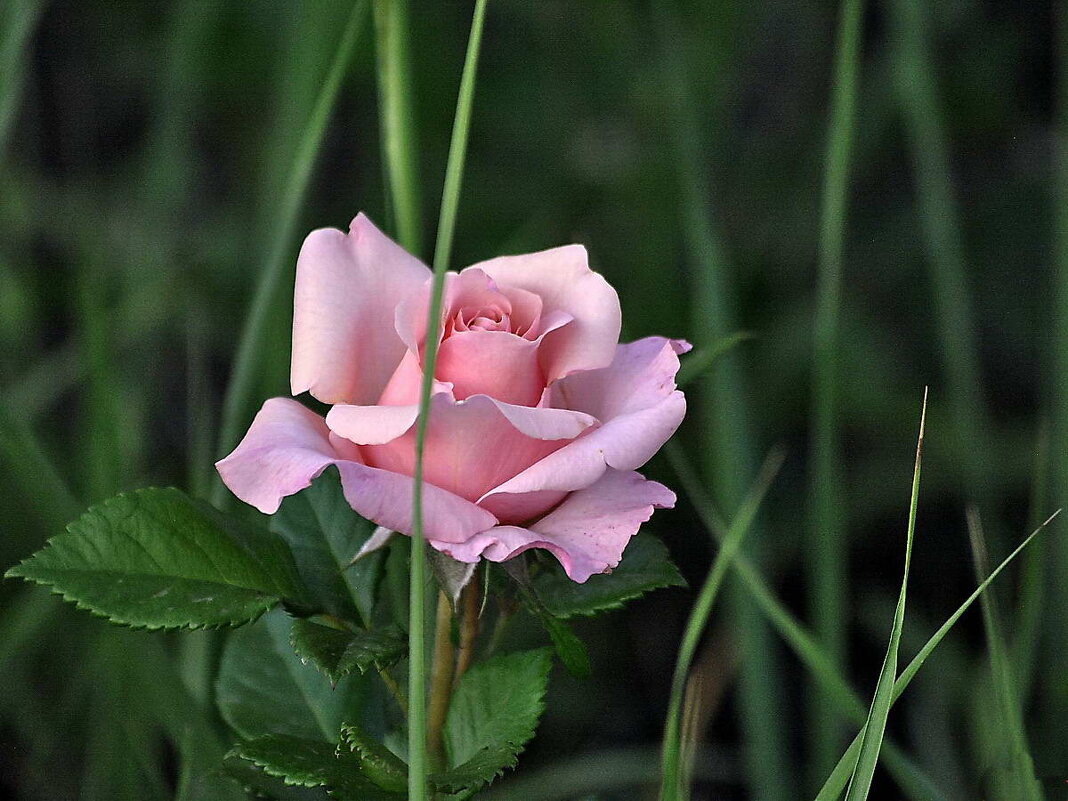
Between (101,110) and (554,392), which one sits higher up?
(101,110)

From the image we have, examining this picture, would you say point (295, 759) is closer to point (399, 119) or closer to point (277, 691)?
point (277, 691)

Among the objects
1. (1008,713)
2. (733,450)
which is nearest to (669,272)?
(733,450)

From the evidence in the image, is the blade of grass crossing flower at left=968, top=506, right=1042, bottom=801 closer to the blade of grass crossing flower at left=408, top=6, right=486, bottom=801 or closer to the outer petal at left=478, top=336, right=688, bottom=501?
the outer petal at left=478, top=336, right=688, bottom=501

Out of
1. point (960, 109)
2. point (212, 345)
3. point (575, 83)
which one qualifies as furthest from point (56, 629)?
point (960, 109)

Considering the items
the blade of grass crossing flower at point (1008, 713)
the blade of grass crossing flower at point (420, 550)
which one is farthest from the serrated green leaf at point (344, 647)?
the blade of grass crossing flower at point (1008, 713)

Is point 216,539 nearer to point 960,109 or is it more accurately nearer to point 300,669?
point 300,669

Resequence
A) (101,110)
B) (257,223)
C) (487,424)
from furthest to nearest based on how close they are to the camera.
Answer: (101,110) → (257,223) → (487,424)

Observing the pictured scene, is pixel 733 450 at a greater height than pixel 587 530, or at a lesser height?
lesser
